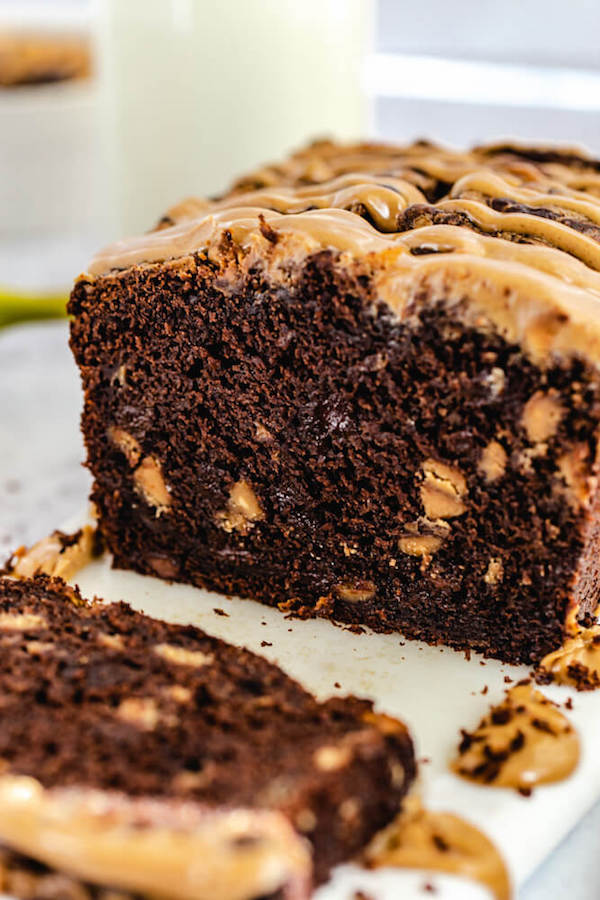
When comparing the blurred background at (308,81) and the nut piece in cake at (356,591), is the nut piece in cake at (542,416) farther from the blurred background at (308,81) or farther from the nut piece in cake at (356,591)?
the blurred background at (308,81)

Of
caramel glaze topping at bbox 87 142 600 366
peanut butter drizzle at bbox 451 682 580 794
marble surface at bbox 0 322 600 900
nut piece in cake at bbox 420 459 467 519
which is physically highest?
caramel glaze topping at bbox 87 142 600 366

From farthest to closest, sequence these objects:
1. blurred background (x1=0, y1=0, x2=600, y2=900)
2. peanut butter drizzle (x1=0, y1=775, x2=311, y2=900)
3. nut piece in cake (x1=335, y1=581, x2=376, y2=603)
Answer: blurred background (x1=0, y1=0, x2=600, y2=900) < nut piece in cake (x1=335, y1=581, x2=376, y2=603) < peanut butter drizzle (x1=0, y1=775, x2=311, y2=900)

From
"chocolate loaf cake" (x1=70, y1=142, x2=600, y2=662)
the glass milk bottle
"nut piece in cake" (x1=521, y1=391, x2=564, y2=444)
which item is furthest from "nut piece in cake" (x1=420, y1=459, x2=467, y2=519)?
the glass milk bottle

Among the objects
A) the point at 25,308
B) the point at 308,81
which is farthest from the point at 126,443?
the point at 308,81

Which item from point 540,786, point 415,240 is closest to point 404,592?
point 540,786

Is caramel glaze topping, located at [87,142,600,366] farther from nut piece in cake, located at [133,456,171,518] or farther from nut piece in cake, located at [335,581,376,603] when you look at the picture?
nut piece in cake, located at [335,581,376,603]

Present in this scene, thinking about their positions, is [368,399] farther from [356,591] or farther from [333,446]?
[356,591]

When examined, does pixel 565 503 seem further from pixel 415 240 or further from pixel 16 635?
pixel 16 635

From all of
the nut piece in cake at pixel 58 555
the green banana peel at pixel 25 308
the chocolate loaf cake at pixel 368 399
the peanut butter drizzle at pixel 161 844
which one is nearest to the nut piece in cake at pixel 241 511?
the chocolate loaf cake at pixel 368 399
